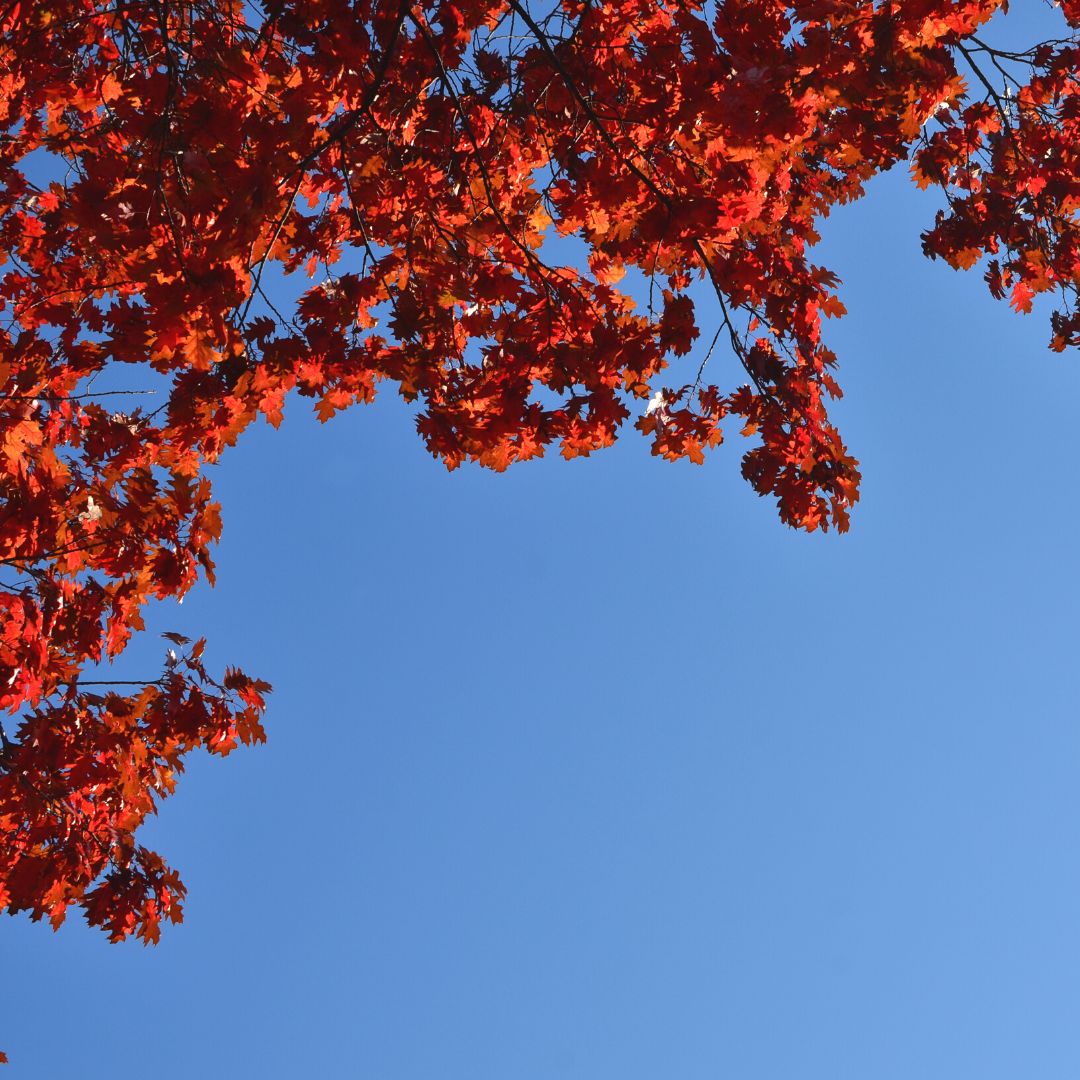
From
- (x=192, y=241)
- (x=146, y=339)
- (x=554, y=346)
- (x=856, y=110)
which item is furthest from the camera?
(x=856, y=110)

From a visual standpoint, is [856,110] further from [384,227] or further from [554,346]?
[384,227]

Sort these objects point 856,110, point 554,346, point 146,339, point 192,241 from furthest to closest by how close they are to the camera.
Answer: point 856,110 < point 554,346 < point 146,339 < point 192,241

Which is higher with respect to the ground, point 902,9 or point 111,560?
point 902,9

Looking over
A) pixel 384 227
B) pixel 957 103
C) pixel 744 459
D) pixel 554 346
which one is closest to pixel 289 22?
pixel 384 227

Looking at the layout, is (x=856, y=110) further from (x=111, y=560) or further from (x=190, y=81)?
(x=111, y=560)

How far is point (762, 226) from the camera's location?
6742 mm

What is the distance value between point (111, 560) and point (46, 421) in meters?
Result: 1.50

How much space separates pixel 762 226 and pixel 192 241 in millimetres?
3539

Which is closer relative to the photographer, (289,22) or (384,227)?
(289,22)

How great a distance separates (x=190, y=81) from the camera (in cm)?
560

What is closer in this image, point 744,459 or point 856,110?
point 744,459

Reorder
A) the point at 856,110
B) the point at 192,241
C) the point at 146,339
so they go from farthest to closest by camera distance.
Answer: the point at 856,110 → the point at 146,339 → the point at 192,241

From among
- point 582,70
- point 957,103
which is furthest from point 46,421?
point 957,103

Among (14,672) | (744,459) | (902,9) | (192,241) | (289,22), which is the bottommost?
(14,672)
